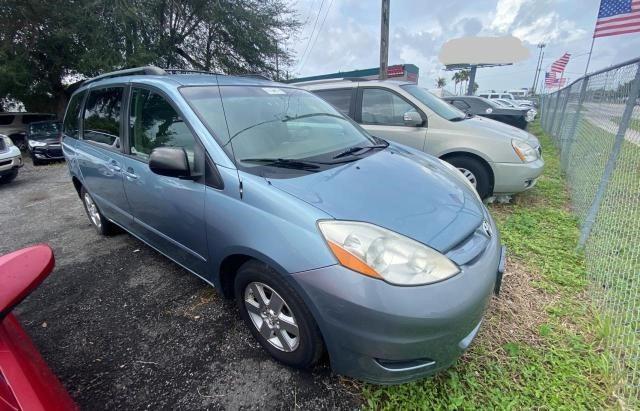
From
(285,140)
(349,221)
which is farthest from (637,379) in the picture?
(285,140)

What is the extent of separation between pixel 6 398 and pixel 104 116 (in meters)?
2.87

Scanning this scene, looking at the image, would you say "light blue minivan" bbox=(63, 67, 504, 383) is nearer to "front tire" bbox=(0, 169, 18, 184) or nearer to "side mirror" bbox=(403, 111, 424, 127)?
"side mirror" bbox=(403, 111, 424, 127)

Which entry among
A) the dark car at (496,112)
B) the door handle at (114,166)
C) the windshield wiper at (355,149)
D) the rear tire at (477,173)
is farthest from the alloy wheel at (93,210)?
the dark car at (496,112)

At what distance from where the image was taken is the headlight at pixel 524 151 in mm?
3938

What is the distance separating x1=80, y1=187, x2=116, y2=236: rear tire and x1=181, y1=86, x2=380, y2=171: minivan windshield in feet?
7.81

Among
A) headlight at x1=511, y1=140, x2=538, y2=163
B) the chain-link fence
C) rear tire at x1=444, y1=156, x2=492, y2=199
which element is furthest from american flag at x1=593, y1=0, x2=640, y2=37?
rear tire at x1=444, y1=156, x2=492, y2=199

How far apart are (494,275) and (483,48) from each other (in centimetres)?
4450

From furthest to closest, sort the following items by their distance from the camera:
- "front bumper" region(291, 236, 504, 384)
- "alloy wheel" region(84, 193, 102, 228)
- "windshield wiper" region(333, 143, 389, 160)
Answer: "alloy wheel" region(84, 193, 102, 228)
"windshield wiper" region(333, 143, 389, 160)
"front bumper" region(291, 236, 504, 384)

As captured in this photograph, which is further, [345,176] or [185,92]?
[185,92]

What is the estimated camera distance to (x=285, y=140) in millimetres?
2344

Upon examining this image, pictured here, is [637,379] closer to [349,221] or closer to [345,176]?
[349,221]

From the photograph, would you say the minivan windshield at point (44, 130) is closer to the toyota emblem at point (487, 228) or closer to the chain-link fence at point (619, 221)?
the toyota emblem at point (487, 228)

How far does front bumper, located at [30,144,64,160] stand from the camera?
32.7ft

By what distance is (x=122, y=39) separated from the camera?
12.2 m
